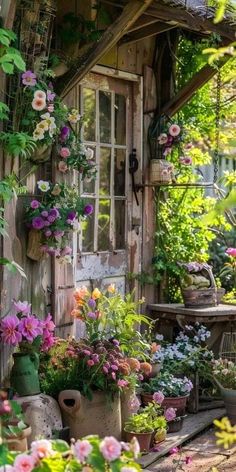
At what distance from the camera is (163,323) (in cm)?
629

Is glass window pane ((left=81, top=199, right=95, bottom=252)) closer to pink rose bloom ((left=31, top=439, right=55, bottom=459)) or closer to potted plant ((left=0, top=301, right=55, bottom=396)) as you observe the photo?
potted plant ((left=0, top=301, right=55, bottom=396))

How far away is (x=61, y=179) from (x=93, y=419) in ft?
4.96

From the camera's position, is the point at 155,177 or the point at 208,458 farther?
the point at 155,177

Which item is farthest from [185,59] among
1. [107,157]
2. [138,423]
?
[138,423]

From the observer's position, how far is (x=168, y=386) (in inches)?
213

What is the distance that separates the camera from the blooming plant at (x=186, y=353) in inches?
226

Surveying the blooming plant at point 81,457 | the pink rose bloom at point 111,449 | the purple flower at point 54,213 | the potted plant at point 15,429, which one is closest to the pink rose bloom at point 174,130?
the purple flower at point 54,213

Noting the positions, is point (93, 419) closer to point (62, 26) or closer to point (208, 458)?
point (208, 458)

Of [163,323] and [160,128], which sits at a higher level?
[160,128]

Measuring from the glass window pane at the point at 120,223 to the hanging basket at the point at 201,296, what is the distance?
24.4 inches

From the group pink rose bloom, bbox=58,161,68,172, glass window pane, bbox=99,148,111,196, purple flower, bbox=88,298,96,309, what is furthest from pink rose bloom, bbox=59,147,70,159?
purple flower, bbox=88,298,96,309

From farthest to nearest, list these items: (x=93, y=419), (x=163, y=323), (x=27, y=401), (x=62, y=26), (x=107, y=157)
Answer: (x=163, y=323), (x=107, y=157), (x=62, y=26), (x=93, y=419), (x=27, y=401)

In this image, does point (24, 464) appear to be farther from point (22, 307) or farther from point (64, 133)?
point (64, 133)

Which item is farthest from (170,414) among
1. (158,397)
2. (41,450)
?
(41,450)
